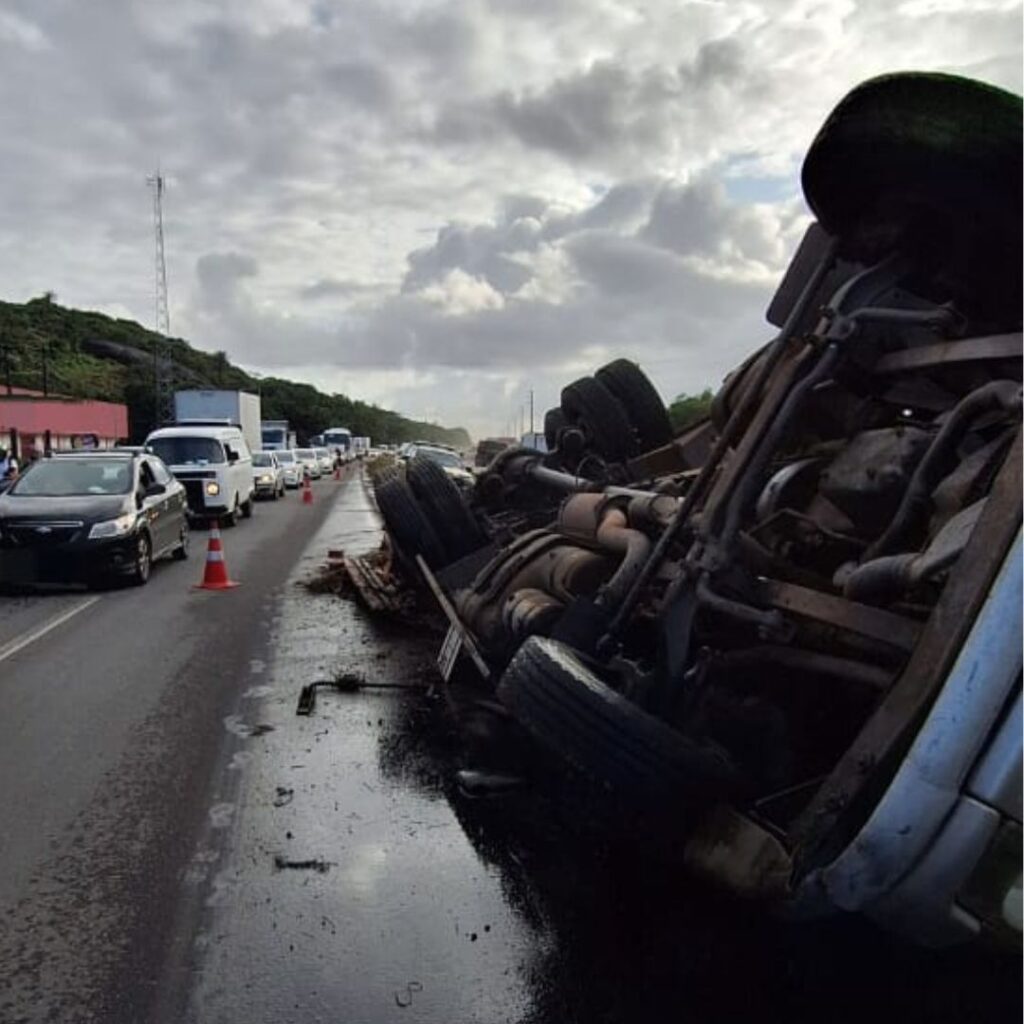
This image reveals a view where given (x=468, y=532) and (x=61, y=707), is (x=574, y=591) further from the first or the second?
(x=61, y=707)

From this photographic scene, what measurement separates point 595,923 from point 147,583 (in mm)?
9812

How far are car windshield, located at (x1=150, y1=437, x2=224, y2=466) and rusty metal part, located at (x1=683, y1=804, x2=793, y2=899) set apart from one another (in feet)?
61.7

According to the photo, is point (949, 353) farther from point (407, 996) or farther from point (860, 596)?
point (407, 996)

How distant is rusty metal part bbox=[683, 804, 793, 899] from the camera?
2693 millimetres

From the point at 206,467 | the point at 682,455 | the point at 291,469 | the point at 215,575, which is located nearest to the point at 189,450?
the point at 206,467

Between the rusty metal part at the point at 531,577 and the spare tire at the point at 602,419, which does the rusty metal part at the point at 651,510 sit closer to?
the rusty metal part at the point at 531,577

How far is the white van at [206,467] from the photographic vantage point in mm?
20375

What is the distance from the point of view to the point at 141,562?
12.4 meters

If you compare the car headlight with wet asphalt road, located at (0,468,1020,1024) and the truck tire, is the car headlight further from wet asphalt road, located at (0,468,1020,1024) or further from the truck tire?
the truck tire

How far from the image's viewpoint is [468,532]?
24.8 ft

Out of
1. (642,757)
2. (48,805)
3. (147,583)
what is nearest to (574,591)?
(642,757)

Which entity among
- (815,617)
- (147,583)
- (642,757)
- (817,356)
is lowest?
(147,583)

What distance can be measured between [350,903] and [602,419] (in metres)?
4.28

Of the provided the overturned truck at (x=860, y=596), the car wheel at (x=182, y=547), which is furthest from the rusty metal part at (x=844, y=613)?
the car wheel at (x=182, y=547)
